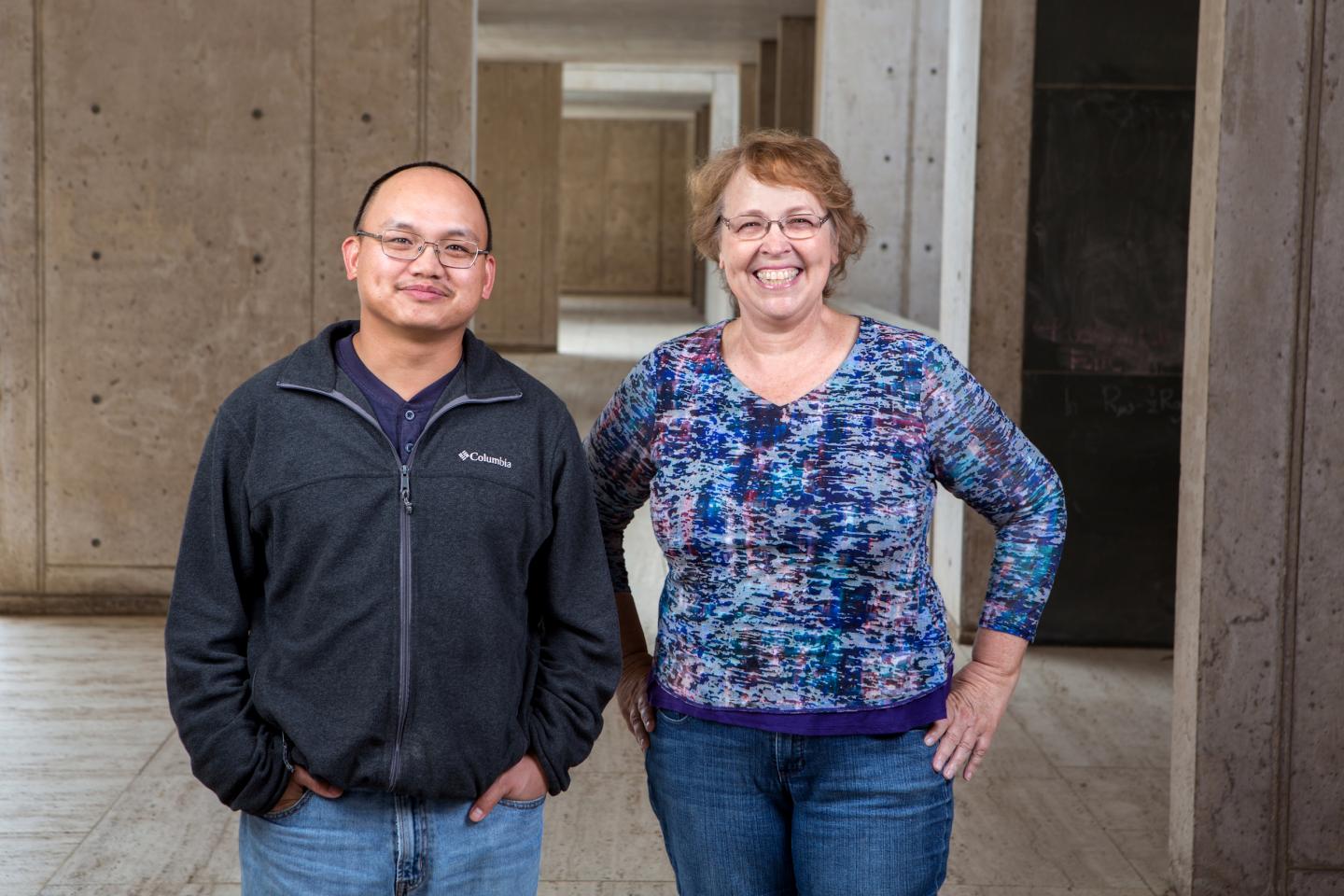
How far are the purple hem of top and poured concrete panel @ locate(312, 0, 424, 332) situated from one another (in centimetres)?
498

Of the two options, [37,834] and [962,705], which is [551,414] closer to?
[962,705]

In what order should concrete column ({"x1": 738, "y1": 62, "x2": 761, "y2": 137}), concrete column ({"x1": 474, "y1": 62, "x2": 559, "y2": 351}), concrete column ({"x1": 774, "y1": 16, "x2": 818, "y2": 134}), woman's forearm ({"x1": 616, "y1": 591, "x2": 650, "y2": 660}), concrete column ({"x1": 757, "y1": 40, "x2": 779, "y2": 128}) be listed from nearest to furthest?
woman's forearm ({"x1": 616, "y1": 591, "x2": 650, "y2": 660}) → concrete column ({"x1": 774, "y1": 16, "x2": 818, "y2": 134}) → concrete column ({"x1": 757, "y1": 40, "x2": 779, "y2": 128}) → concrete column ({"x1": 474, "y1": 62, "x2": 559, "y2": 351}) → concrete column ({"x1": 738, "y1": 62, "x2": 761, "y2": 137})

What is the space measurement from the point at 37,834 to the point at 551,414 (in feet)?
10.2

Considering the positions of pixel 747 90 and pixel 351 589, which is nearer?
pixel 351 589

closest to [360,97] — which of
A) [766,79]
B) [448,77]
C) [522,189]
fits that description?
[448,77]

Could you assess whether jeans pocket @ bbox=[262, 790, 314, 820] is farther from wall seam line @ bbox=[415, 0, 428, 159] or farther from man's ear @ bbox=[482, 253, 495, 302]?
wall seam line @ bbox=[415, 0, 428, 159]

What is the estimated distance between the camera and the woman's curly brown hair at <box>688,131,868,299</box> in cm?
243

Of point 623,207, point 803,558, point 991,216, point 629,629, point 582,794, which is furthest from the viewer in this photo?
point 623,207

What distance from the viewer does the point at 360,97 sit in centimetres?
709

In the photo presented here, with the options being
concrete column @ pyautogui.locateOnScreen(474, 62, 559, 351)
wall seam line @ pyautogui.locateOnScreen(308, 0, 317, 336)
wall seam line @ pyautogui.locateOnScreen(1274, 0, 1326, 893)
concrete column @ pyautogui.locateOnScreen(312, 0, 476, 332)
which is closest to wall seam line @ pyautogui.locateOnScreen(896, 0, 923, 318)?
concrete column @ pyautogui.locateOnScreen(312, 0, 476, 332)

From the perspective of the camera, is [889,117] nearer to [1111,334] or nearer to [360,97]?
[1111,334]

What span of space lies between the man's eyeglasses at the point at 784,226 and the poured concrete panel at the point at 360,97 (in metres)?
4.85

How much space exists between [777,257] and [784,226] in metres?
0.05

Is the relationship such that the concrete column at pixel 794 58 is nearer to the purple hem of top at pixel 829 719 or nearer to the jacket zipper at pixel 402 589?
the purple hem of top at pixel 829 719
